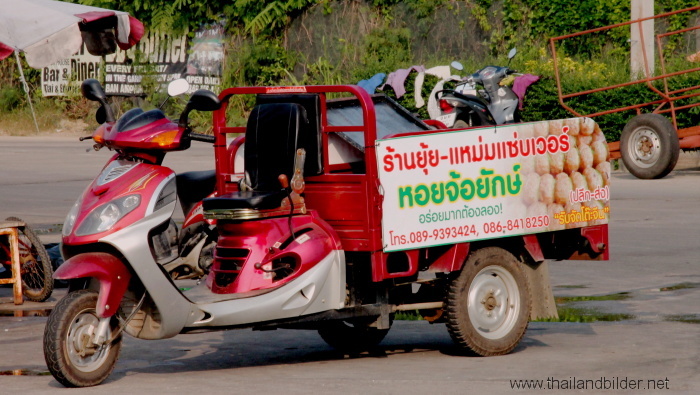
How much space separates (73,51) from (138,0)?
17.8 meters

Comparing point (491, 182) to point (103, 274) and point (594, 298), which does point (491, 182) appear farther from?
point (594, 298)

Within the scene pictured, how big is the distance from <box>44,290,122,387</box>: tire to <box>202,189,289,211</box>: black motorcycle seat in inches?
29.7

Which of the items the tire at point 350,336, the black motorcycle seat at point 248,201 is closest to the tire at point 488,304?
the tire at point 350,336

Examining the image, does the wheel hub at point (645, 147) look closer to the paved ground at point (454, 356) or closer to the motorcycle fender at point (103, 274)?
the paved ground at point (454, 356)

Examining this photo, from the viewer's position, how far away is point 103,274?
239 inches

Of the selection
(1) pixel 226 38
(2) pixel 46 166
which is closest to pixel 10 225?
(2) pixel 46 166

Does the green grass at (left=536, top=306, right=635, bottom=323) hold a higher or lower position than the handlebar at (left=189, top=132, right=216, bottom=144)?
lower

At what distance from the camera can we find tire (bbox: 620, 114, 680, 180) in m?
16.0

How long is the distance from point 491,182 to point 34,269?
13.2ft

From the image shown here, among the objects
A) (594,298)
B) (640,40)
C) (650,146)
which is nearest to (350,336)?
(594,298)

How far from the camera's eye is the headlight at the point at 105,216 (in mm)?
6148

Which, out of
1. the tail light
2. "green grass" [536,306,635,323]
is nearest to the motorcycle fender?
"green grass" [536,306,635,323]

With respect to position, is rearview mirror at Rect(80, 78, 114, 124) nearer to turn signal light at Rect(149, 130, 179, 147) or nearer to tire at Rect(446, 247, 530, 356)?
turn signal light at Rect(149, 130, 179, 147)

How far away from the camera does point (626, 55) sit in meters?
22.1
